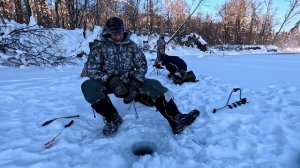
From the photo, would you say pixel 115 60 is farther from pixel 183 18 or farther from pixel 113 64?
pixel 183 18

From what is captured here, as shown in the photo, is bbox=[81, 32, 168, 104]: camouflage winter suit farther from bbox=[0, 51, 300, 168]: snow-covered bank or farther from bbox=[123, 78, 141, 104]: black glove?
bbox=[0, 51, 300, 168]: snow-covered bank

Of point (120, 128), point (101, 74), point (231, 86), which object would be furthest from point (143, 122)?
point (231, 86)

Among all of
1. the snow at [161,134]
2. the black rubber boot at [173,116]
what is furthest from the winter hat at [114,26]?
the snow at [161,134]

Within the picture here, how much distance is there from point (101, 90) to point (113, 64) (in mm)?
548

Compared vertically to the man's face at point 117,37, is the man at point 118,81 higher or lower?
lower

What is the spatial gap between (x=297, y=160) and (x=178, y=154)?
112 centimetres

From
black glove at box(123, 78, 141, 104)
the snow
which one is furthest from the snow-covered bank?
black glove at box(123, 78, 141, 104)

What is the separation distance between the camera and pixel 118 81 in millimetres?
3697

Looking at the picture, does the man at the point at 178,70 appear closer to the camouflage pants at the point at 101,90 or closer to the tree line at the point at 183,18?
the camouflage pants at the point at 101,90

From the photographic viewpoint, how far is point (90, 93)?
3.56 metres

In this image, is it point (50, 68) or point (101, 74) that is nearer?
point (101, 74)

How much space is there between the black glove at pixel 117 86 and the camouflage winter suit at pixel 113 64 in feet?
0.26

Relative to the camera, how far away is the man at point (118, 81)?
11.7ft

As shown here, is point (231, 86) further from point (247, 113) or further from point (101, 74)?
point (101, 74)
